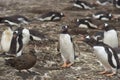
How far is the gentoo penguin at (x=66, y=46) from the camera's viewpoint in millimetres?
8930

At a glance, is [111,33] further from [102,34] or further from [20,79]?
[20,79]

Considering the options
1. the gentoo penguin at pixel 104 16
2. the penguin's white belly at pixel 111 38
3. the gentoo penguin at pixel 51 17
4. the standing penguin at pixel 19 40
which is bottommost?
the gentoo penguin at pixel 104 16

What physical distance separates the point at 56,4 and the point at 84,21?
5.34 m

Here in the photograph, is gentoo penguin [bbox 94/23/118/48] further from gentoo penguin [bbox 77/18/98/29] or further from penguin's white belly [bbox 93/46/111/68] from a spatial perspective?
gentoo penguin [bbox 77/18/98/29]

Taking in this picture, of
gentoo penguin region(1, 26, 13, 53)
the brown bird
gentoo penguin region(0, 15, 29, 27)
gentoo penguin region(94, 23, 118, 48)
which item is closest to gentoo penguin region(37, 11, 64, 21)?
gentoo penguin region(0, 15, 29, 27)

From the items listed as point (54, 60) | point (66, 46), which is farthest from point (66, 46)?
point (54, 60)

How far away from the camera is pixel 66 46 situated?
8.95 meters

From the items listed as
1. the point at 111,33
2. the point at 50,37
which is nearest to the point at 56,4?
the point at 50,37

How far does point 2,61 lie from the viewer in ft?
30.2

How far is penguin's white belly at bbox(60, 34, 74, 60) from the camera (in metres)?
8.93

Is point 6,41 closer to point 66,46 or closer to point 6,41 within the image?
point 6,41

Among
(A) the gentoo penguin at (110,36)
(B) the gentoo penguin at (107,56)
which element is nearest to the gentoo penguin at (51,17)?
(A) the gentoo penguin at (110,36)

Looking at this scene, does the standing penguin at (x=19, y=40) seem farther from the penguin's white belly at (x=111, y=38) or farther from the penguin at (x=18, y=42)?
the penguin's white belly at (x=111, y=38)

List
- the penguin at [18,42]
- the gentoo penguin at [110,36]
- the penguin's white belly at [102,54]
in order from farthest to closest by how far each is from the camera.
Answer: the gentoo penguin at [110,36] → the penguin at [18,42] → the penguin's white belly at [102,54]
